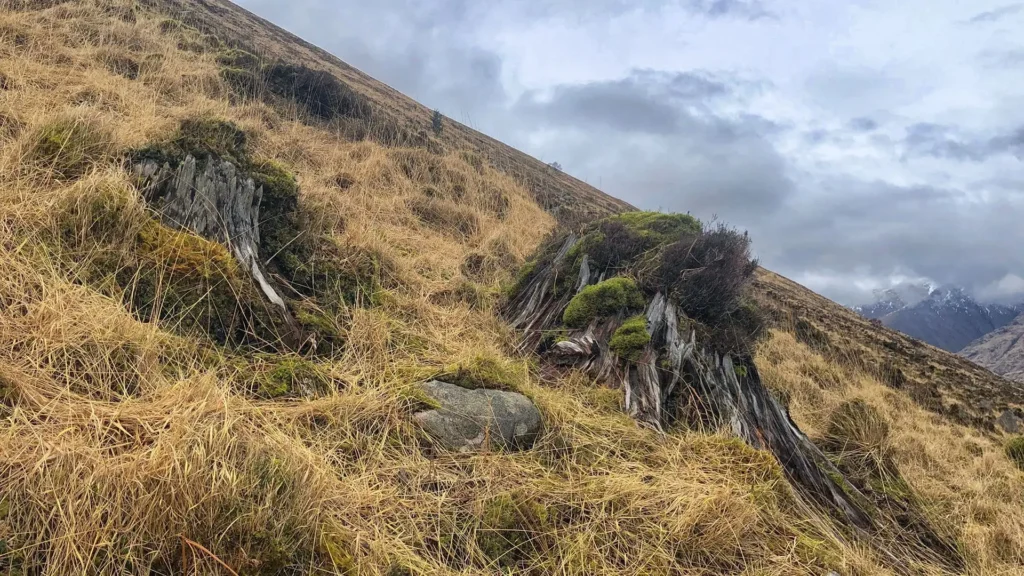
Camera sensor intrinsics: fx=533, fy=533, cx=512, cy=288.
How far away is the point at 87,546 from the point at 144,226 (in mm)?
2413

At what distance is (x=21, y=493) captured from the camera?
1.76m

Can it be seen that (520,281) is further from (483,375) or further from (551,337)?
(483,375)

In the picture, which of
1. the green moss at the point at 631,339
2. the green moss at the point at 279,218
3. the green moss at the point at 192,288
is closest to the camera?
the green moss at the point at 192,288

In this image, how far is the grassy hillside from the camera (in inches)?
72.3

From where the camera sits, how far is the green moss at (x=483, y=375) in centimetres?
359

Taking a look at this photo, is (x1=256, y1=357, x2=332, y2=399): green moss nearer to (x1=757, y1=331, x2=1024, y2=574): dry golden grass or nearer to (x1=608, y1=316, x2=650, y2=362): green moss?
(x1=608, y1=316, x2=650, y2=362): green moss

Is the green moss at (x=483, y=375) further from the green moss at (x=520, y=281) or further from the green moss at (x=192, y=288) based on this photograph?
the green moss at (x=520, y=281)

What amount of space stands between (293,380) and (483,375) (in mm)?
1207

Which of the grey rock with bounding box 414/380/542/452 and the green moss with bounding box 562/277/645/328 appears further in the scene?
the green moss with bounding box 562/277/645/328

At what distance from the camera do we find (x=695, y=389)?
13.8 feet

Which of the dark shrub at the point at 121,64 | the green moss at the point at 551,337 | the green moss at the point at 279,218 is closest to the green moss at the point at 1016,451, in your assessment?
the green moss at the point at 551,337

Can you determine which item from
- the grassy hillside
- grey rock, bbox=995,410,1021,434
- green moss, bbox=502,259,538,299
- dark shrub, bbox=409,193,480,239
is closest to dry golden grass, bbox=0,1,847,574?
the grassy hillside

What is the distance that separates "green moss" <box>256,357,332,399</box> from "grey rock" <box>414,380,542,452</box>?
2.08 ft

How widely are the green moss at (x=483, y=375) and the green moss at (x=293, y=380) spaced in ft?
2.49
